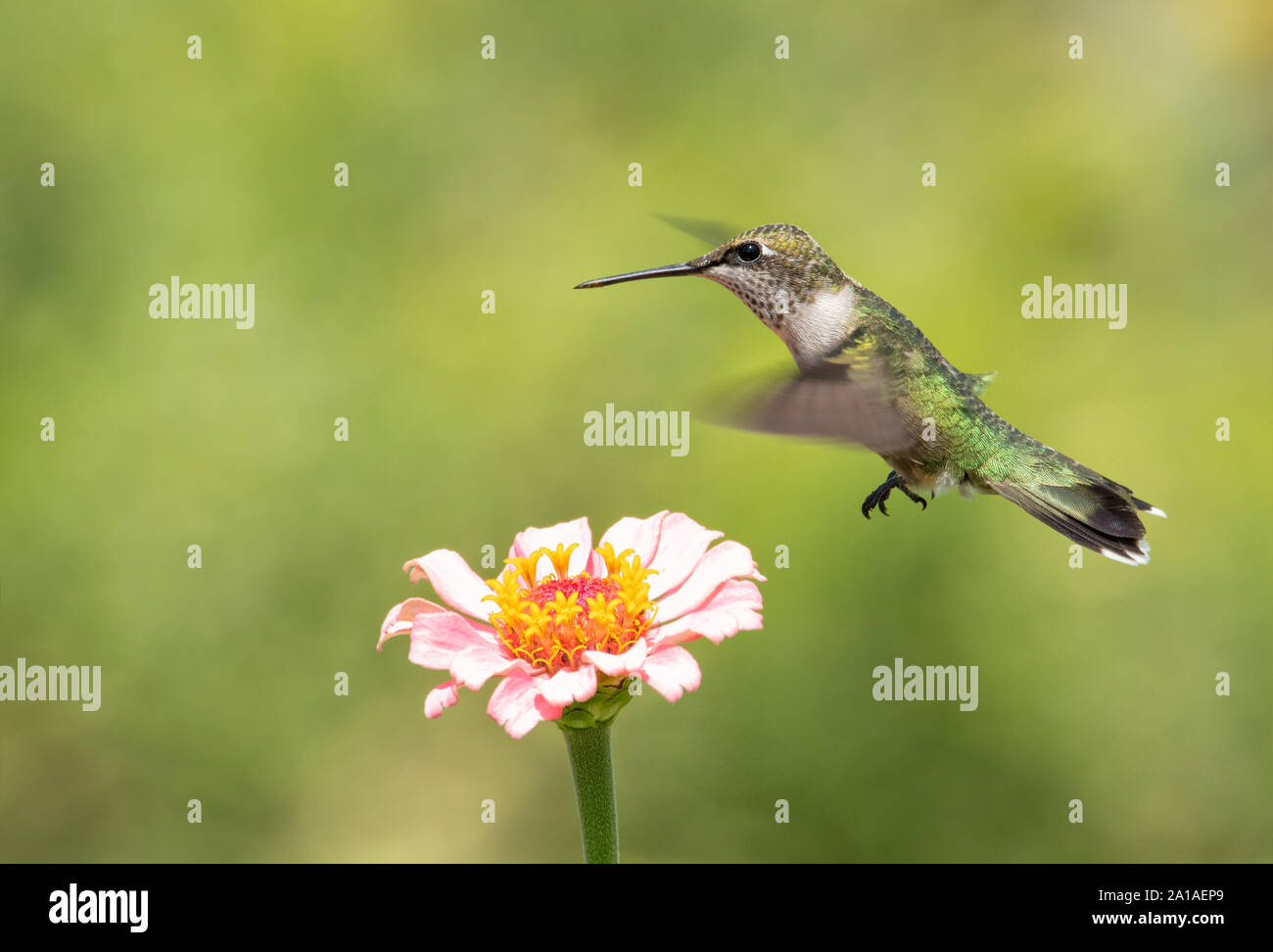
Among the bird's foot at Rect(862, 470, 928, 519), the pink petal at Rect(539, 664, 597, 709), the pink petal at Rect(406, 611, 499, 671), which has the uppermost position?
the bird's foot at Rect(862, 470, 928, 519)

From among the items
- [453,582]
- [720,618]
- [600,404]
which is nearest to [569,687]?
[720,618]

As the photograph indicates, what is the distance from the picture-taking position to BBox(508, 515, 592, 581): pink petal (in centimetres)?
166

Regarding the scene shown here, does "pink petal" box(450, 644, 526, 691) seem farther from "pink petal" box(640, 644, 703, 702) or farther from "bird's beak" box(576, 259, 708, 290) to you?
"bird's beak" box(576, 259, 708, 290)

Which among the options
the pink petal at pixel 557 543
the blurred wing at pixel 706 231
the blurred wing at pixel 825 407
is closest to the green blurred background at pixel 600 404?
the blurred wing at pixel 706 231

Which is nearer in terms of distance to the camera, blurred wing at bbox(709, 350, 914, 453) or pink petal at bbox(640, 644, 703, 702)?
pink petal at bbox(640, 644, 703, 702)

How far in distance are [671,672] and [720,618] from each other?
9 cm

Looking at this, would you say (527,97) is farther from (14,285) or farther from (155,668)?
(155,668)

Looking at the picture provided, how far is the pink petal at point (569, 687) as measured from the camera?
4.50 feet

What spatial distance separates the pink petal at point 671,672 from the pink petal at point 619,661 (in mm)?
13

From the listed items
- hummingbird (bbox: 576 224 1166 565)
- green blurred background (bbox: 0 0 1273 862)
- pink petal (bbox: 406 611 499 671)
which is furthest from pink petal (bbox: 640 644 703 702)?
green blurred background (bbox: 0 0 1273 862)

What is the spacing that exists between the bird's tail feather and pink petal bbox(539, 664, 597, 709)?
96cm

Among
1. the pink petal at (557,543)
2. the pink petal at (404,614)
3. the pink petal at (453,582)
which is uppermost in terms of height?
the pink petal at (557,543)

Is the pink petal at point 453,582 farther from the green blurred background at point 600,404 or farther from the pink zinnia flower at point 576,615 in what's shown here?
the green blurred background at point 600,404

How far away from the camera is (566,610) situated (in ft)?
5.02
